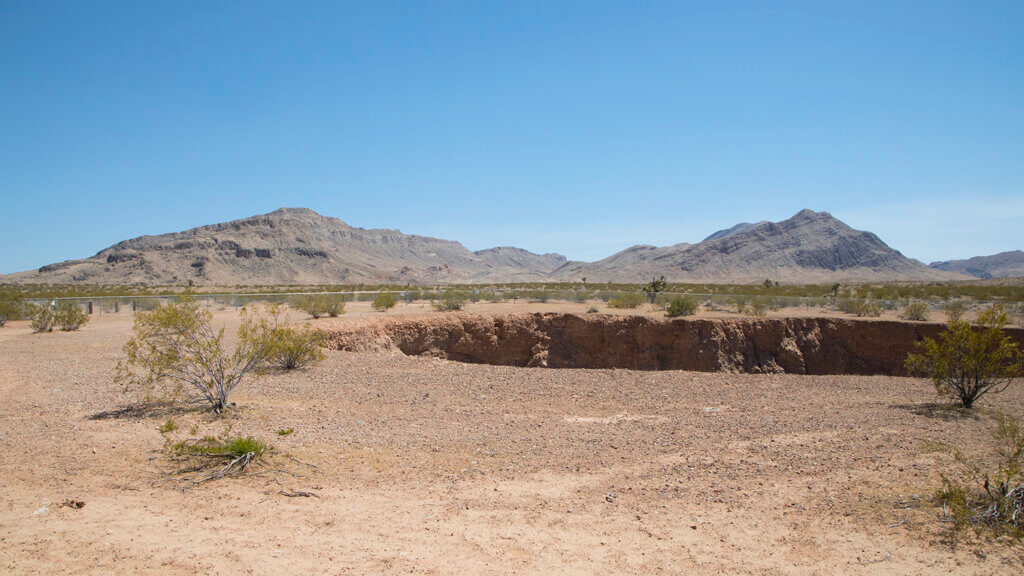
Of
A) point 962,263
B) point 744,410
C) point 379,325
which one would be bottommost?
point 744,410

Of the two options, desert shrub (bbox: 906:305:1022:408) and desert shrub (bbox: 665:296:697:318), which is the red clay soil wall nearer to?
desert shrub (bbox: 665:296:697:318)

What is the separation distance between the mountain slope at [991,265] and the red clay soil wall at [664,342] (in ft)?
502

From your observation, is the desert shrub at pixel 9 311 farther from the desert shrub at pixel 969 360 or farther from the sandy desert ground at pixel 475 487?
the desert shrub at pixel 969 360

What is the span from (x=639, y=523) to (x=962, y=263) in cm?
21071

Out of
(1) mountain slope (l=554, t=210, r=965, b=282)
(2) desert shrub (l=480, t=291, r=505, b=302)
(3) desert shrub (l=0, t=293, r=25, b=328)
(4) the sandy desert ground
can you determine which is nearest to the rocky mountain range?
(1) mountain slope (l=554, t=210, r=965, b=282)

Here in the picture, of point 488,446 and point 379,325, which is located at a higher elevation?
point 379,325

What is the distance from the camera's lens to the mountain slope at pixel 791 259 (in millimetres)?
97375

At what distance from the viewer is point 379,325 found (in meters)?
21.0

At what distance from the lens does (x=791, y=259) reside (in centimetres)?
10375

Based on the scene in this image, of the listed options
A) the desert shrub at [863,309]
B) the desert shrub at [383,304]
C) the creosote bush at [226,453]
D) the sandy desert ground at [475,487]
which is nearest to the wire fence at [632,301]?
the desert shrub at [863,309]

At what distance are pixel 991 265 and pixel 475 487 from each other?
648 ft

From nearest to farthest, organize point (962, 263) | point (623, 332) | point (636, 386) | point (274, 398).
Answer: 1. point (274, 398)
2. point (636, 386)
3. point (623, 332)
4. point (962, 263)

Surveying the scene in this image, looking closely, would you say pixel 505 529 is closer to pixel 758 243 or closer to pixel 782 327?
pixel 782 327

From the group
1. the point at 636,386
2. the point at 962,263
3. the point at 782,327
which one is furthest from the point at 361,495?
the point at 962,263
